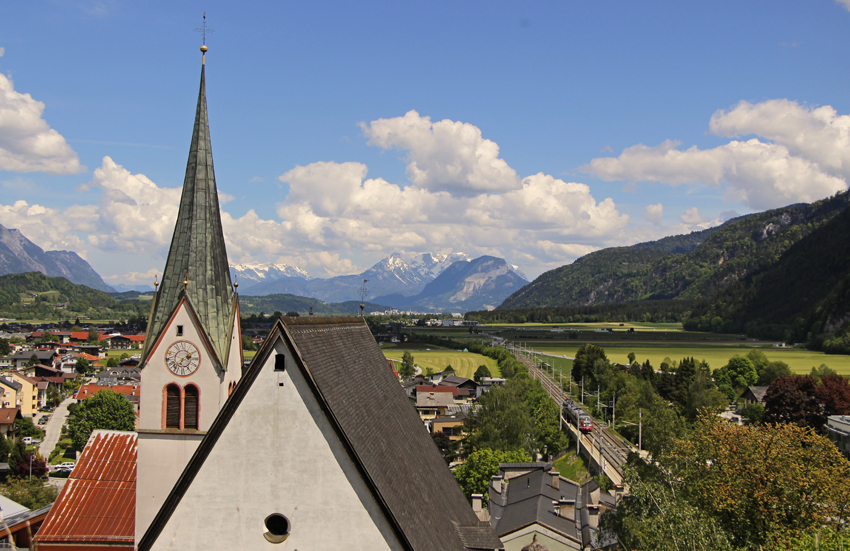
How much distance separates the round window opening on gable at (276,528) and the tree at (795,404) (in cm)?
7368

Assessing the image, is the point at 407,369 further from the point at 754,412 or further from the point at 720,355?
the point at 754,412

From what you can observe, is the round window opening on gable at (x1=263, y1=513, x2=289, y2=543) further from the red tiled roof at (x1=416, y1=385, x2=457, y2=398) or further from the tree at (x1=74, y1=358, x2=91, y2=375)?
the tree at (x1=74, y1=358, x2=91, y2=375)

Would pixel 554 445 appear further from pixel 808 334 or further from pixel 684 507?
pixel 808 334

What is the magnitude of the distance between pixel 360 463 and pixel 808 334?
205 metres

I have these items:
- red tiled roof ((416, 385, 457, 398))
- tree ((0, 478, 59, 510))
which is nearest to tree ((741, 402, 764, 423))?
red tiled roof ((416, 385, 457, 398))

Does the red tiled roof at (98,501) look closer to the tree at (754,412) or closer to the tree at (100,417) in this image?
the tree at (100,417)

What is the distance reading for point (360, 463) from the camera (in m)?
12.4

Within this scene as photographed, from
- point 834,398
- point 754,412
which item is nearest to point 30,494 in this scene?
point 754,412

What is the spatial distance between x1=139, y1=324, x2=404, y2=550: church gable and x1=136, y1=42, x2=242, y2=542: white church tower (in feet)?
31.0

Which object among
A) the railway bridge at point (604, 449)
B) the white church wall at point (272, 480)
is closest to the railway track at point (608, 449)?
the railway bridge at point (604, 449)

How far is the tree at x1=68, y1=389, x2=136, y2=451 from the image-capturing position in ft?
273

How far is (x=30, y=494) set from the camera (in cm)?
5391

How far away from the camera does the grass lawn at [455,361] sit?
15788 cm

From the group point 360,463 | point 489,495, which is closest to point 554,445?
point 489,495
